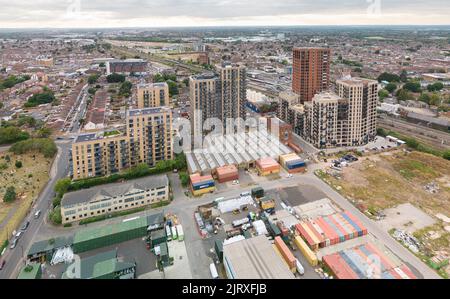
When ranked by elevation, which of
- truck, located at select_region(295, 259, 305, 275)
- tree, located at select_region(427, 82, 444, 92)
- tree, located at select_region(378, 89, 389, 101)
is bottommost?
truck, located at select_region(295, 259, 305, 275)

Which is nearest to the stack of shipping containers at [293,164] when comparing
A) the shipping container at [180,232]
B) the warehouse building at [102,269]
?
the shipping container at [180,232]

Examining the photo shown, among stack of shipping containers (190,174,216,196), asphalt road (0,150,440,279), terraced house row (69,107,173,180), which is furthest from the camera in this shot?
terraced house row (69,107,173,180)

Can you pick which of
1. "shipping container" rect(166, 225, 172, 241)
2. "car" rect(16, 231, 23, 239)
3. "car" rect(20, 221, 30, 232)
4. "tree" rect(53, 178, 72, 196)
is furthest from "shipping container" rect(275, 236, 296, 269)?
"tree" rect(53, 178, 72, 196)

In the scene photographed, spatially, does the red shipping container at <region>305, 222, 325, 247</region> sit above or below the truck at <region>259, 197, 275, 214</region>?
below

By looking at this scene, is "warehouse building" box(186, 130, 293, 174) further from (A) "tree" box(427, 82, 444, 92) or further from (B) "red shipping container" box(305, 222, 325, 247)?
(A) "tree" box(427, 82, 444, 92)

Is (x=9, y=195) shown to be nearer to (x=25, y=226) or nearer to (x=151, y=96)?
(x=25, y=226)

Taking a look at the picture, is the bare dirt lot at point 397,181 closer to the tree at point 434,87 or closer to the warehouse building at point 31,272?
the warehouse building at point 31,272
